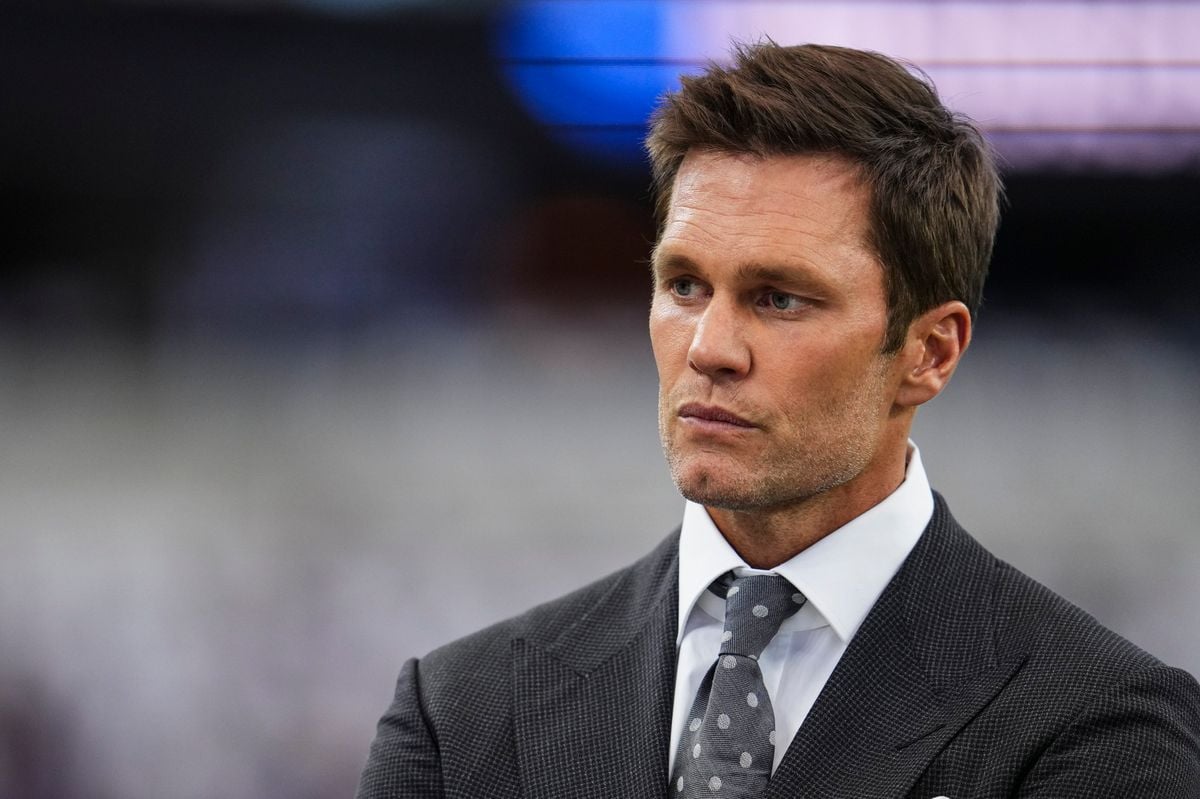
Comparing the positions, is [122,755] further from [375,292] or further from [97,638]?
[375,292]

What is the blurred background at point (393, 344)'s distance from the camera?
4.89m

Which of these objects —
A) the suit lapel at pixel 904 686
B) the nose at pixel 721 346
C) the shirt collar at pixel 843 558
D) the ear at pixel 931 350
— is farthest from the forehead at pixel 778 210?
the suit lapel at pixel 904 686

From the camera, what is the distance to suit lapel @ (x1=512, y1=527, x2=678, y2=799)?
217 centimetres

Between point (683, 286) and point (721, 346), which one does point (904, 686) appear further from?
point (683, 286)

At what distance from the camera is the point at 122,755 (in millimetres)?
4902

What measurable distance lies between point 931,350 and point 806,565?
1.51 ft

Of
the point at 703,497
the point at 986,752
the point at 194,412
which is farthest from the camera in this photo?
the point at 194,412

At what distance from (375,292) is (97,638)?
5.49ft

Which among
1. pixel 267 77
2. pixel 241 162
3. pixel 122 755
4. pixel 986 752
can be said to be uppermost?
pixel 267 77

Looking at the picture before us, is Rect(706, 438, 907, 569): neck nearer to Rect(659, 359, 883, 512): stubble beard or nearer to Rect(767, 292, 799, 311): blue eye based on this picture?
Rect(659, 359, 883, 512): stubble beard

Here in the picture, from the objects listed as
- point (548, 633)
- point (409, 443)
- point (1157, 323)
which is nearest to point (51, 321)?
point (409, 443)

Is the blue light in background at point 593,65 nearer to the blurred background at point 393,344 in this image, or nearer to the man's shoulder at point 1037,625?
the blurred background at point 393,344

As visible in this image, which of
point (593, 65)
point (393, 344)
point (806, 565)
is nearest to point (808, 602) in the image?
point (806, 565)

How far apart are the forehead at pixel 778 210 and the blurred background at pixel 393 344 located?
2774mm
